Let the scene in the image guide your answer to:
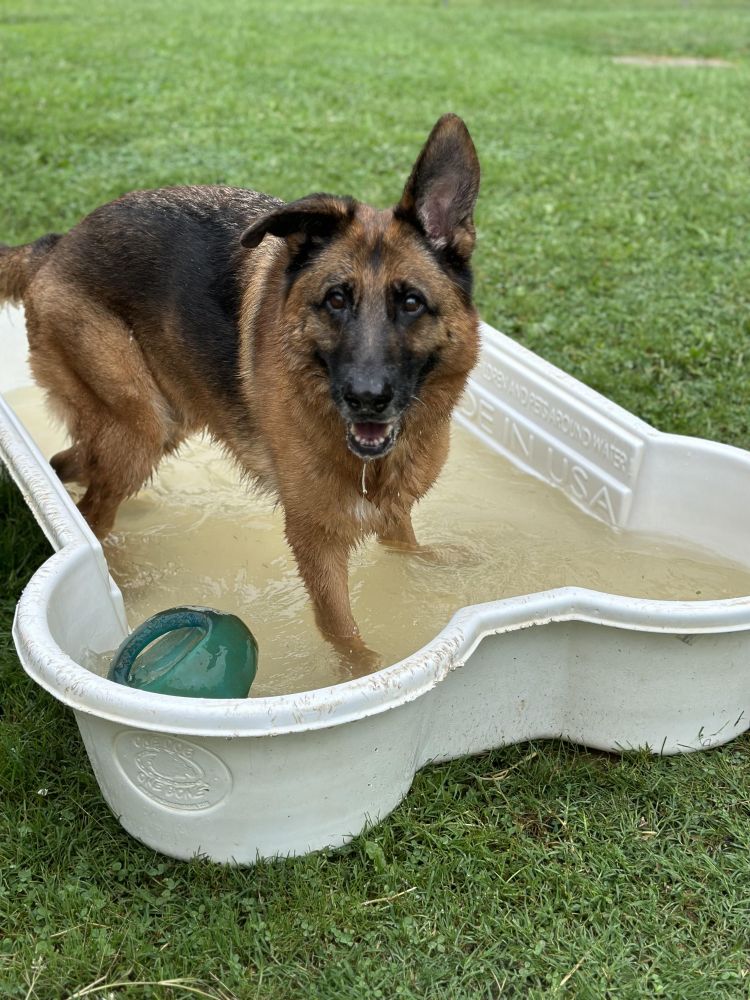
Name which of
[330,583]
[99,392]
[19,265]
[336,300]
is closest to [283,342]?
[336,300]

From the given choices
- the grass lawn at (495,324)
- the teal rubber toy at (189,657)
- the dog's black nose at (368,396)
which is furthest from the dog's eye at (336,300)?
the grass lawn at (495,324)

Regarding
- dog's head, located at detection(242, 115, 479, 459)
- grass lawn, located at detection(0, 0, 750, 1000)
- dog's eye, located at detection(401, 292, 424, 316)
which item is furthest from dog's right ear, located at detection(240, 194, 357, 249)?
grass lawn, located at detection(0, 0, 750, 1000)

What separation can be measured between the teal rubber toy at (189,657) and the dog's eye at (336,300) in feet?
3.43

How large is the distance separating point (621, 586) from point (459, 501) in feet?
3.36

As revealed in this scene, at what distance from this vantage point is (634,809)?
315 centimetres

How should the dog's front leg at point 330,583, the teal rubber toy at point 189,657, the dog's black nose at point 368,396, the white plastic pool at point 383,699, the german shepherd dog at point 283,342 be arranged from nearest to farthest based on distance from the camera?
the white plastic pool at point 383,699 < the teal rubber toy at point 189,657 < the dog's black nose at point 368,396 < the german shepherd dog at point 283,342 < the dog's front leg at point 330,583

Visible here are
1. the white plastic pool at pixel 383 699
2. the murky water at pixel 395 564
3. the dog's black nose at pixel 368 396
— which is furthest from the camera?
the murky water at pixel 395 564

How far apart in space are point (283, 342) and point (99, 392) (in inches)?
40.8

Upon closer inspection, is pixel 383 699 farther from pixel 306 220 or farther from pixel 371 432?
pixel 306 220

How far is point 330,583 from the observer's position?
3619 mm

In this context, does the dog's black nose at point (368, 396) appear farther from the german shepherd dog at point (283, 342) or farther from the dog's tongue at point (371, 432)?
the dog's tongue at point (371, 432)

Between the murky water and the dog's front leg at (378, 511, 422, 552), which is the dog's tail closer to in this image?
the murky water

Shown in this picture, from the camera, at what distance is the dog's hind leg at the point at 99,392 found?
13.3 feet

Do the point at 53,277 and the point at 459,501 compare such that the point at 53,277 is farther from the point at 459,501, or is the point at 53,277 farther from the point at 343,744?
the point at 343,744
